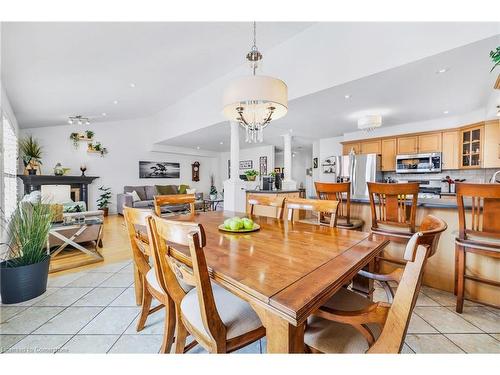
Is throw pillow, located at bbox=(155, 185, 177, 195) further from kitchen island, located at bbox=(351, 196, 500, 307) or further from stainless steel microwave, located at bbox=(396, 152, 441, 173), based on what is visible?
stainless steel microwave, located at bbox=(396, 152, 441, 173)

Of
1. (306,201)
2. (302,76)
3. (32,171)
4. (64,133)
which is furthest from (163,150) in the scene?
(306,201)

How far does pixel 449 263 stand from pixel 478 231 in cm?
53

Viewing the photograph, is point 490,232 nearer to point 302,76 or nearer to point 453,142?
point 302,76

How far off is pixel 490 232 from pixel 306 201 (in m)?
1.35

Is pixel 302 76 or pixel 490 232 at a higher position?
pixel 302 76

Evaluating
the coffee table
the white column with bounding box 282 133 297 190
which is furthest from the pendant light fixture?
the white column with bounding box 282 133 297 190

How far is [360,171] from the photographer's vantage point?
4969 mm

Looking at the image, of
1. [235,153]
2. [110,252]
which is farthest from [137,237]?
[235,153]

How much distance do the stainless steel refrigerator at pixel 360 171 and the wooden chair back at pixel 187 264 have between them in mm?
4496

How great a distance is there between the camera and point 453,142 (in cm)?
412

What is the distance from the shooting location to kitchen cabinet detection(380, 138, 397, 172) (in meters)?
4.80

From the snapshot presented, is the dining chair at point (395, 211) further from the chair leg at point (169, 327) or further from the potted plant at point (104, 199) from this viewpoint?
the potted plant at point (104, 199)

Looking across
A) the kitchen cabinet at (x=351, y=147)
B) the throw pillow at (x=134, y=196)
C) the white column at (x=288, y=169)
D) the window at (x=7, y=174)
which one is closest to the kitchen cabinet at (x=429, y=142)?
the kitchen cabinet at (x=351, y=147)

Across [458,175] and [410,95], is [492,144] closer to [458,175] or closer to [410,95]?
[458,175]
